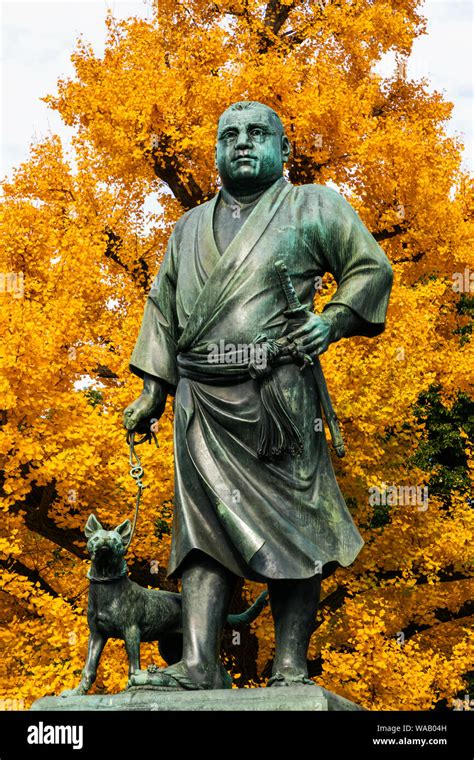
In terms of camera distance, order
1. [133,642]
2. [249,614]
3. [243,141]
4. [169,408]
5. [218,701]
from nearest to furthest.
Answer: [218,701], [133,642], [243,141], [249,614], [169,408]

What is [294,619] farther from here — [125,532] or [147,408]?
[147,408]

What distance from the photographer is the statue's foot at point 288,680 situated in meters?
5.21

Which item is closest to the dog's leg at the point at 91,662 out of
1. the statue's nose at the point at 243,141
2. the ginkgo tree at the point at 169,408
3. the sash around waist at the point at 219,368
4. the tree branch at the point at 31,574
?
the sash around waist at the point at 219,368

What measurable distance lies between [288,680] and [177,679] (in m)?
0.48

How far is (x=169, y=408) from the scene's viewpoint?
15.8 metres

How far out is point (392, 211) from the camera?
18.9m

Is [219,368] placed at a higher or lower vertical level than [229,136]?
lower

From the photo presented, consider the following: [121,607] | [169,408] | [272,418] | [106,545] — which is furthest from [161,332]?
[169,408]

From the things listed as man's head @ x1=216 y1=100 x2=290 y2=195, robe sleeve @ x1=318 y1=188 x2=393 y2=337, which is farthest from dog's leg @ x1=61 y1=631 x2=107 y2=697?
man's head @ x1=216 y1=100 x2=290 y2=195

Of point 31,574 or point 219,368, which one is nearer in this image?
point 219,368

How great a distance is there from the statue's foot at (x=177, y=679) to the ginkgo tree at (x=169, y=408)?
26.9ft

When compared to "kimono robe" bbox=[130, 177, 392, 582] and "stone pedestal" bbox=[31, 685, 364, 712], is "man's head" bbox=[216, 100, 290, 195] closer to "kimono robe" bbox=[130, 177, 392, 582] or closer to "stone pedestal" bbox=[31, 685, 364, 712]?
"kimono robe" bbox=[130, 177, 392, 582]

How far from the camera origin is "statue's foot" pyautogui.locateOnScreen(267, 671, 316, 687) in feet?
17.1
